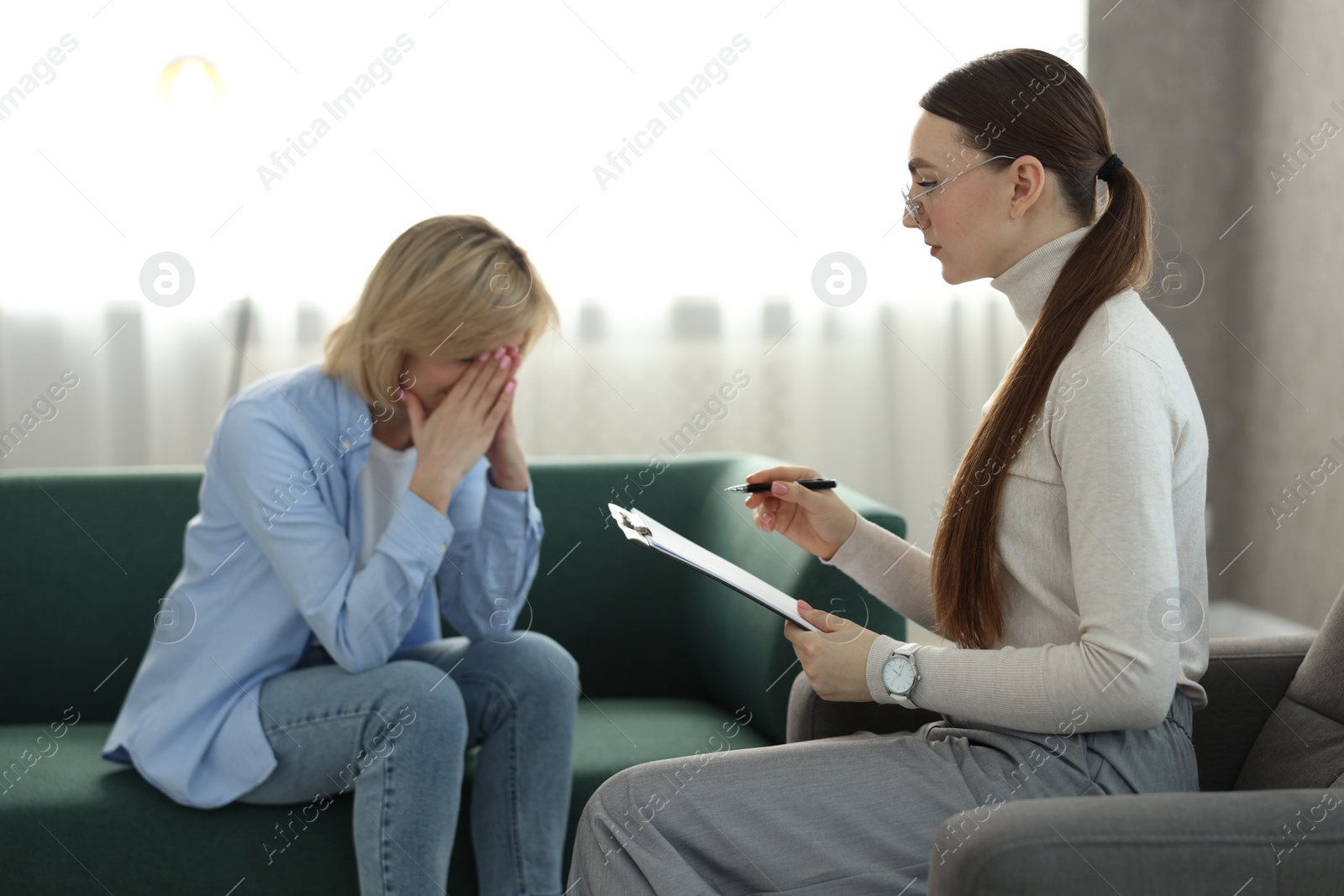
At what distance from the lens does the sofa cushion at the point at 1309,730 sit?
1.16 m

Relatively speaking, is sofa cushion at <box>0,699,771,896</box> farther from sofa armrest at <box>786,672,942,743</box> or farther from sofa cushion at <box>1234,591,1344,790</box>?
sofa cushion at <box>1234,591,1344,790</box>

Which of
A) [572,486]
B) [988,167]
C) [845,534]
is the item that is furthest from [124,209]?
[988,167]

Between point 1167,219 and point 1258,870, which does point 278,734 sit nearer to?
point 1258,870

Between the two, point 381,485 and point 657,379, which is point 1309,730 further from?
point 657,379

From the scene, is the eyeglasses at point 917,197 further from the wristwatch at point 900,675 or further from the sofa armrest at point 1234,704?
the sofa armrest at point 1234,704

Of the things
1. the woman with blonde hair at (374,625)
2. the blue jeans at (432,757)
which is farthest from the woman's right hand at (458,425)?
the blue jeans at (432,757)

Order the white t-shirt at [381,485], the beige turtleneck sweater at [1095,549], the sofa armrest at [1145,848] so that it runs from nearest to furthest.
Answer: the sofa armrest at [1145,848] < the beige turtleneck sweater at [1095,549] < the white t-shirt at [381,485]

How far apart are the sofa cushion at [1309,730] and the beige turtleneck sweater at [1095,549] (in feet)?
0.57

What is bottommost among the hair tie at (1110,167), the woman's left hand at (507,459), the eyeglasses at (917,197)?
the woman's left hand at (507,459)

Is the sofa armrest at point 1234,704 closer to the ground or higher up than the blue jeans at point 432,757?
higher up

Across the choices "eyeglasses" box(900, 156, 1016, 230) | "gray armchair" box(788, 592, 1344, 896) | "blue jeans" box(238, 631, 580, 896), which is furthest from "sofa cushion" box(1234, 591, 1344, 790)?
"blue jeans" box(238, 631, 580, 896)

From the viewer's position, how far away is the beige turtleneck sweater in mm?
926

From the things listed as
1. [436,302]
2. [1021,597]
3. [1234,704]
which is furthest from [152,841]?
[1234,704]

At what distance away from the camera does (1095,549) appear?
933 mm
